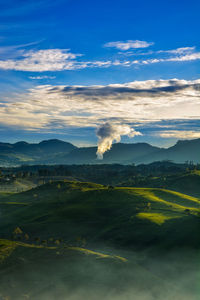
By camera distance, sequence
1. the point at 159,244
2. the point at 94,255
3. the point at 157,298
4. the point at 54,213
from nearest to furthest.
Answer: the point at 157,298 → the point at 94,255 → the point at 159,244 → the point at 54,213

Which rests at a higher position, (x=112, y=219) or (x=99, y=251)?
(x=112, y=219)

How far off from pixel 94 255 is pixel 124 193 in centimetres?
10580

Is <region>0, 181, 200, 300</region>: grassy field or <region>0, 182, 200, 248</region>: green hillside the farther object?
<region>0, 182, 200, 248</region>: green hillside

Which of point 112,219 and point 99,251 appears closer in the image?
point 99,251

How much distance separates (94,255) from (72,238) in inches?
1200

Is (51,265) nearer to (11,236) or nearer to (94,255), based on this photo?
(94,255)

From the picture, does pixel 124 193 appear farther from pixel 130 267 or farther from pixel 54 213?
pixel 130 267

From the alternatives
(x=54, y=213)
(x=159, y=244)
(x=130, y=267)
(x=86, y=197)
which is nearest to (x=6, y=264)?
(x=130, y=267)

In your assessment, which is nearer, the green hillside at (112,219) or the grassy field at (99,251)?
the grassy field at (99,251)

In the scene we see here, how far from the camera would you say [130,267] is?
8381 cm

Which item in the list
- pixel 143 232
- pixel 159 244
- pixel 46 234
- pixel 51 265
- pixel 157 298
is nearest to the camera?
pixel 157 298

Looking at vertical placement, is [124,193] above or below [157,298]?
above

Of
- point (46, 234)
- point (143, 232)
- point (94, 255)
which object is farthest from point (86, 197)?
point (94, 255)

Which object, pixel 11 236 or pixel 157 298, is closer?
pixel 157 298
